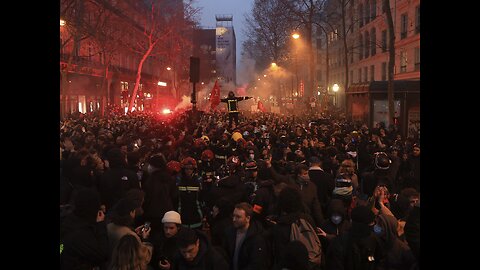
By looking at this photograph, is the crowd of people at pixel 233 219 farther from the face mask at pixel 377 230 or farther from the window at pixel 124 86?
the window at pixel 124 86

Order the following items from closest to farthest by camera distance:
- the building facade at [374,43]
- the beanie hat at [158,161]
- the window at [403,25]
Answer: the beanie hat at [158,161], the building facade at [374,43], the window at [403,25]

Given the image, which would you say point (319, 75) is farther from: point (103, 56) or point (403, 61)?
point (103, 56)

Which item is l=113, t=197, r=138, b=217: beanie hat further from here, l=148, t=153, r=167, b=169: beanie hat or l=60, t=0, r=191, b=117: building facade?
l=60, t=0, r=191, b=117: building facade

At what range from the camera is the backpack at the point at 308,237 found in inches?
204

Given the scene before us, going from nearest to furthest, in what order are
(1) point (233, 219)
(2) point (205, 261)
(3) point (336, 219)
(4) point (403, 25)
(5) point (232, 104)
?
(2) point (205, 261), (1) point (233, 219), (3) point (336, 219), (5) point (232, 104), (4) point (403, 25)

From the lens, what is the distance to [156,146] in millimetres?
11891

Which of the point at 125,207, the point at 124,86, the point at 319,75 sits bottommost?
the point at 125,207

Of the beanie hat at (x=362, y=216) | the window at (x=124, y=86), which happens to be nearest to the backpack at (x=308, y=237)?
the beanie hat at (x=362, y=216)

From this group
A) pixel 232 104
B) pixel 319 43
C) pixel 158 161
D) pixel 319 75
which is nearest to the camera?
pixel 158 161

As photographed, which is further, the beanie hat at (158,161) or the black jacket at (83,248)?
the beanie hat at (158,161)

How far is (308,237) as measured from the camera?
528 centimetres

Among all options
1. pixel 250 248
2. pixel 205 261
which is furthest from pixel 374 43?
pixel 205 261
